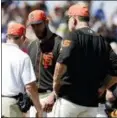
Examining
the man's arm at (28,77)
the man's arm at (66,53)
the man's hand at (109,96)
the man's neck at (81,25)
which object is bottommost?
the man's hand at (109,96)

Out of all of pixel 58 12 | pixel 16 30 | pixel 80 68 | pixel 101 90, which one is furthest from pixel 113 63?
pixel 58 12

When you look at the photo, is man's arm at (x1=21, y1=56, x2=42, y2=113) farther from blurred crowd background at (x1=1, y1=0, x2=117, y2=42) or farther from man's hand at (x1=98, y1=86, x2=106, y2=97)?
blurred crowd background at (x1=1, y1=0, x2=117, y2=42)

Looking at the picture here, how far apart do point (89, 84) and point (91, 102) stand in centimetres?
23

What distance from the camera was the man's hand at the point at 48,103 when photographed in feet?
23.7

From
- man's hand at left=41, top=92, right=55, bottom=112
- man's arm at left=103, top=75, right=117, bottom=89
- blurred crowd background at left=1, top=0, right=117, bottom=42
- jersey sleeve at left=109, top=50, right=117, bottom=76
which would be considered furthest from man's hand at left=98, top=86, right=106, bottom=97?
blurred crowd background at left=1, top=0, right=117, bottom=42

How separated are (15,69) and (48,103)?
77 centimetres

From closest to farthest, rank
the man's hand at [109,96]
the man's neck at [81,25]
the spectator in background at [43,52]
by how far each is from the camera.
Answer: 1. the man's neck at [81,25]
2. the spectator in background at [43,52]
3. the man's hand at [109,96]

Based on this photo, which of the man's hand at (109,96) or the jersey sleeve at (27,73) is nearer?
the jersey sleeve at (27,73)

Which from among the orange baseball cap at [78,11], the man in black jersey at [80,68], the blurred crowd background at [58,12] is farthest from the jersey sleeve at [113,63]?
the blurred crowd background at [58,12]

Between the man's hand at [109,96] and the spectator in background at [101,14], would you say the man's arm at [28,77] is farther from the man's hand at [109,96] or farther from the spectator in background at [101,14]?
the spectator in background at [101,14]

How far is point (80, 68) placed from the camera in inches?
275

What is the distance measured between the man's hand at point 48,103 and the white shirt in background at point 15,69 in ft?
1.51

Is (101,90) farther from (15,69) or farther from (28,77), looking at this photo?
(15,69)

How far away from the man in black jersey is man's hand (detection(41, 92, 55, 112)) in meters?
0.06
